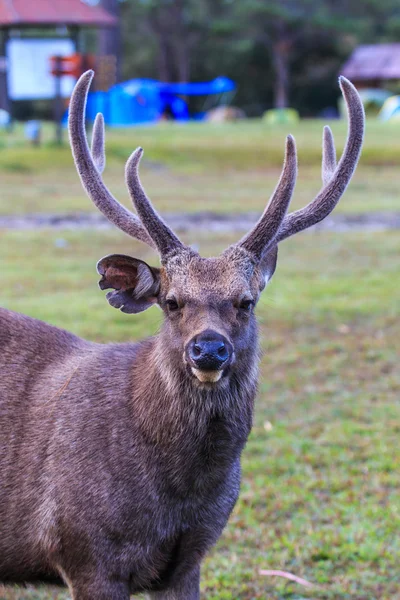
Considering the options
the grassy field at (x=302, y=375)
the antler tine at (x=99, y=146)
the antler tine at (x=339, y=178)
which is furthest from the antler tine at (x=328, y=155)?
the grassy field at (x=302, y=375)

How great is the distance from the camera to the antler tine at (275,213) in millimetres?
3453

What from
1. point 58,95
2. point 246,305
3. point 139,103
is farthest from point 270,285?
point 139,103

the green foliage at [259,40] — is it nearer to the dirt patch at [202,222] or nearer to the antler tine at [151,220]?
the dirt patch at [202,222]

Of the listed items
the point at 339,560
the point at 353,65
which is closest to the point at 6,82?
the point at 339,560

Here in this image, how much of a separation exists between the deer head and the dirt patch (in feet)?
26.5

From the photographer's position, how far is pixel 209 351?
119 inches

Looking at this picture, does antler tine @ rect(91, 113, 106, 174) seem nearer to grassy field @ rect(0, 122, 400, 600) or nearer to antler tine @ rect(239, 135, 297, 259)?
antler tine @ rect(239, 135, 297, 259)

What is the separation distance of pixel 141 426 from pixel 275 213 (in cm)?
93

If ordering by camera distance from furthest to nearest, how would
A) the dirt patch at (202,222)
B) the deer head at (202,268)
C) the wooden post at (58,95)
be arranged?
the wooden post at (58,95) < the dirt patch at (202,222) < the deer head at (202,268)

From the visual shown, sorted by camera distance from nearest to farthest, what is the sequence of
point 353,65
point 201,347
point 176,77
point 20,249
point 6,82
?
point 201,347 → point 20,249 → point 6,82 → point 353,65 → point 176,77

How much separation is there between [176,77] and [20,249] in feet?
115

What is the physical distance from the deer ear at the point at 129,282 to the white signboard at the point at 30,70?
17.2 m

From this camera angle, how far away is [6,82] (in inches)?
831

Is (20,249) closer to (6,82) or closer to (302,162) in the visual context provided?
(302,162)
